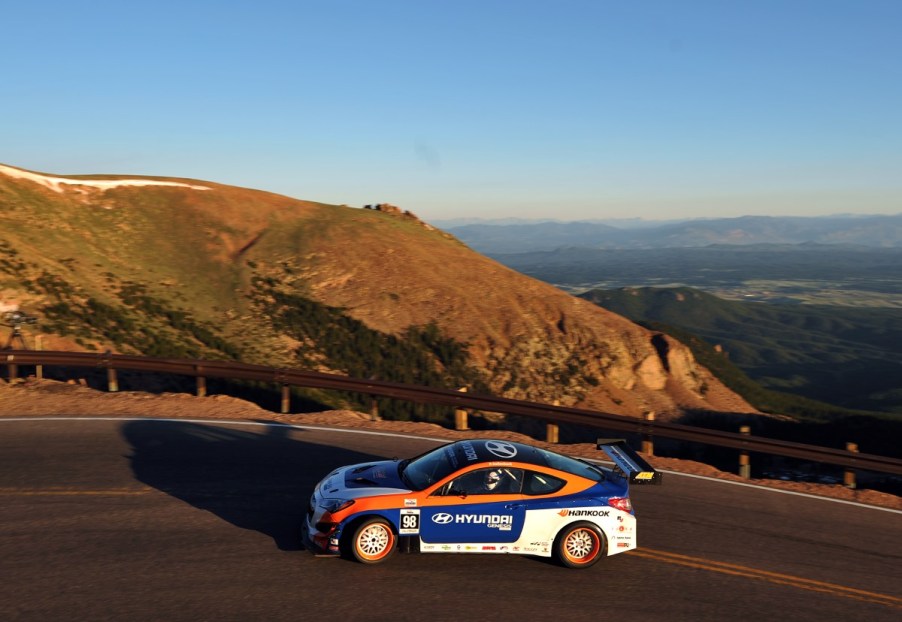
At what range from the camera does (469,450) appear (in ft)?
31.1

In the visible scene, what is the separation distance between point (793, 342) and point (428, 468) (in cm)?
15073

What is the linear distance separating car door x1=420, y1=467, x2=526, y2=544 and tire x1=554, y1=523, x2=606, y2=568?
58 centimetres

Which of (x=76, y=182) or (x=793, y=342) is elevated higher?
(x=76, y=182)

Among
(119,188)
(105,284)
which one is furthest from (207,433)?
(119,188)

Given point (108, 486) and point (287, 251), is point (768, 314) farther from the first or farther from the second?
point (108, 486)

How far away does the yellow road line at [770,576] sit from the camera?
28.5ft

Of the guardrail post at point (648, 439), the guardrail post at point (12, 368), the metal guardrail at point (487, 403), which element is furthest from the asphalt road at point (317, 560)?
the guardrail post at point (12, 368)

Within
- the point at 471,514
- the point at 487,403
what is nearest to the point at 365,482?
the point at 471,514

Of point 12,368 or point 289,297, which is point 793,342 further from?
point 12,368

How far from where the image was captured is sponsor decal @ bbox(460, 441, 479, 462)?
9.20 meters

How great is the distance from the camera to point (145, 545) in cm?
898

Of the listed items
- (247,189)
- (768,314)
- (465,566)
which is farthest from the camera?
(768,314)

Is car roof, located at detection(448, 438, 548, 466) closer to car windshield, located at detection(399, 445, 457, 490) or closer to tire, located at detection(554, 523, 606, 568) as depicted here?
car windshield, located at detection(399, 445, 457, 490)

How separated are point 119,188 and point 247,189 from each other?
33.3ft
